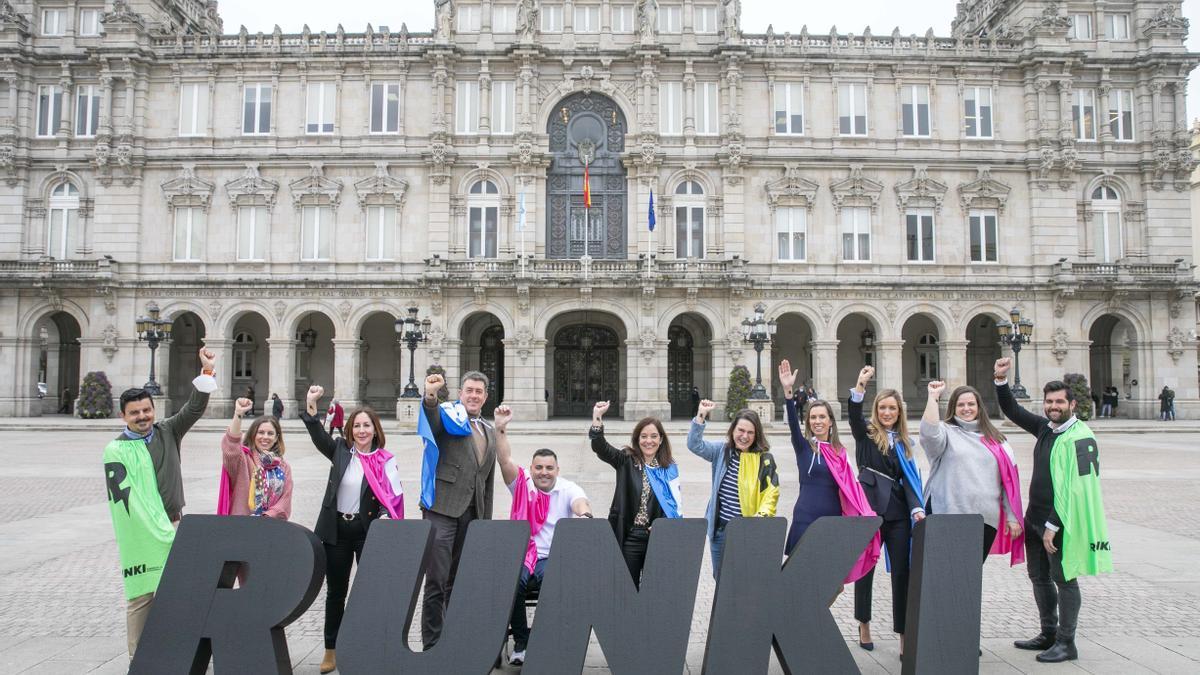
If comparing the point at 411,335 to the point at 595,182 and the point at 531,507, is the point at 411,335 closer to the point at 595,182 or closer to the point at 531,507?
the point at 595,182

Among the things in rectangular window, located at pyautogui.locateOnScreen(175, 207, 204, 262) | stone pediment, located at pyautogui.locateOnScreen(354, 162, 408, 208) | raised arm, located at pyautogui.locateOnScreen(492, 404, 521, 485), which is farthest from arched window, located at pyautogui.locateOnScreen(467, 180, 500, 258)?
raised arm, located at pyautogui.locateOnScreen(492, 404, 521, 485)

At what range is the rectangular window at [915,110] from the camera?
37.5m

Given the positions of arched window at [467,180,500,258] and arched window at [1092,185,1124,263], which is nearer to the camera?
arched window at [467,180,500,258]

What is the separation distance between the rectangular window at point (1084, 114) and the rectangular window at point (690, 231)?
18.2 meters

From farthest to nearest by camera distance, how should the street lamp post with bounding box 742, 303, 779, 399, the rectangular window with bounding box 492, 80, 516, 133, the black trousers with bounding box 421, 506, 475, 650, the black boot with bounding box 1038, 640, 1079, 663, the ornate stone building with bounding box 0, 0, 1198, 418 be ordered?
the rectangular window with bounding box 492, 80, 516, 133 → the ornate stone building with bounding box 0, 0, 1198, 418 → the street lamp post with bounding box 742, 303, 779, 399 → the black boot with bounding box 1038, 640, 1079, 663 → the black trousers with bounding box 421, 506, 475, 650

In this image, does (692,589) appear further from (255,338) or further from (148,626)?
(255,338)

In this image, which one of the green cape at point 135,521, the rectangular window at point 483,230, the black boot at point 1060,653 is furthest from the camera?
the rectangular window at point 483,230


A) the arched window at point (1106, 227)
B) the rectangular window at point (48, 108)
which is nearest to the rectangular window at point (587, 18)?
the rectangular window at point (48, 108)

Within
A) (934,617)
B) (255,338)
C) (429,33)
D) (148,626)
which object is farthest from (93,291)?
(934,617)

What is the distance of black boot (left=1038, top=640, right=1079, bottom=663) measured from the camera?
21.9ft

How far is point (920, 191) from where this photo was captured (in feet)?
121

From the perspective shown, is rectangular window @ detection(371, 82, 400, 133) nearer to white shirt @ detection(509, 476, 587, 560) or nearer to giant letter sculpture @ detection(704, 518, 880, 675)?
white shirt @ detection(509, 476, 587, 560)

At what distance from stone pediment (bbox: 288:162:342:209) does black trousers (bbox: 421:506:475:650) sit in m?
32.7

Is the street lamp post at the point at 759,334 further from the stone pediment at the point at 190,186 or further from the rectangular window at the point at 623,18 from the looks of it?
the stone pediment at the point at 190,186
